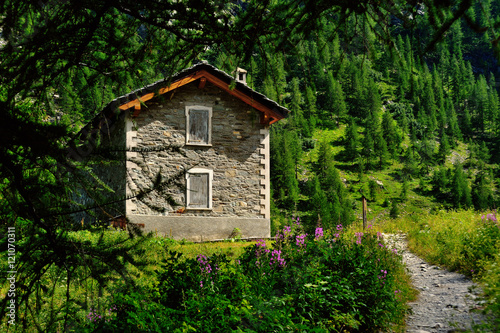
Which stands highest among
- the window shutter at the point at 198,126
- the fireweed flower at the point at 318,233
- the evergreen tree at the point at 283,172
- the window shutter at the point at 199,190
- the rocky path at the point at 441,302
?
the evergreen tree at the point at 283,172

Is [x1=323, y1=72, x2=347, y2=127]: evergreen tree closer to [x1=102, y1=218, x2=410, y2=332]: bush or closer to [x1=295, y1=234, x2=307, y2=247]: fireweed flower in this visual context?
[x1=295, y1=234, x2=307, y2=247]: fireweed flower

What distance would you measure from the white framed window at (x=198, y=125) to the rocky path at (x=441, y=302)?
821 centimetres

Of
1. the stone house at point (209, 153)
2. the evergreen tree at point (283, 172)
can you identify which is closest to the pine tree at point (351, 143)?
the evergreen tree at point (283, 172)

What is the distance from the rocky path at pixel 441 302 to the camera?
17.8ft

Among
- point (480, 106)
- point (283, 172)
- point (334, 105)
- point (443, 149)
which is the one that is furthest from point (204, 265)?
point (480, 106)

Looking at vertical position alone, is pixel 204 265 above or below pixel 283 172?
below

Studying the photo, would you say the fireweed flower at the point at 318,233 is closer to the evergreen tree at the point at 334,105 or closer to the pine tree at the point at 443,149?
the evergreen tree at the point at 334,105

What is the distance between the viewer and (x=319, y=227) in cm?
680

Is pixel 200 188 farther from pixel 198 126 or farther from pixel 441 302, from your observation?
pixel 441 302

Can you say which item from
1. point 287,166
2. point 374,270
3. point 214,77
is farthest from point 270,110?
point 287,166

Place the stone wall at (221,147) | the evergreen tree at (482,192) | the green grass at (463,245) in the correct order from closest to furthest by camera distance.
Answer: the green grass at (463,245) → the stone wall at (221,147) → the evergreen tree at (482,192)

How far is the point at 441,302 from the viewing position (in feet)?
21.8

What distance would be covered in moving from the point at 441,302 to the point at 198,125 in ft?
34.0

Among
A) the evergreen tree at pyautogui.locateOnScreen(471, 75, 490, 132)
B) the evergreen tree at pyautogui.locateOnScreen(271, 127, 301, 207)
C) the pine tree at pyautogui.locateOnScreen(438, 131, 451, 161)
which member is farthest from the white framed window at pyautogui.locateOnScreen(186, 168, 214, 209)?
the evergreen tree at pyautogui.locateOnScreen(471, 75, 490, 132)
